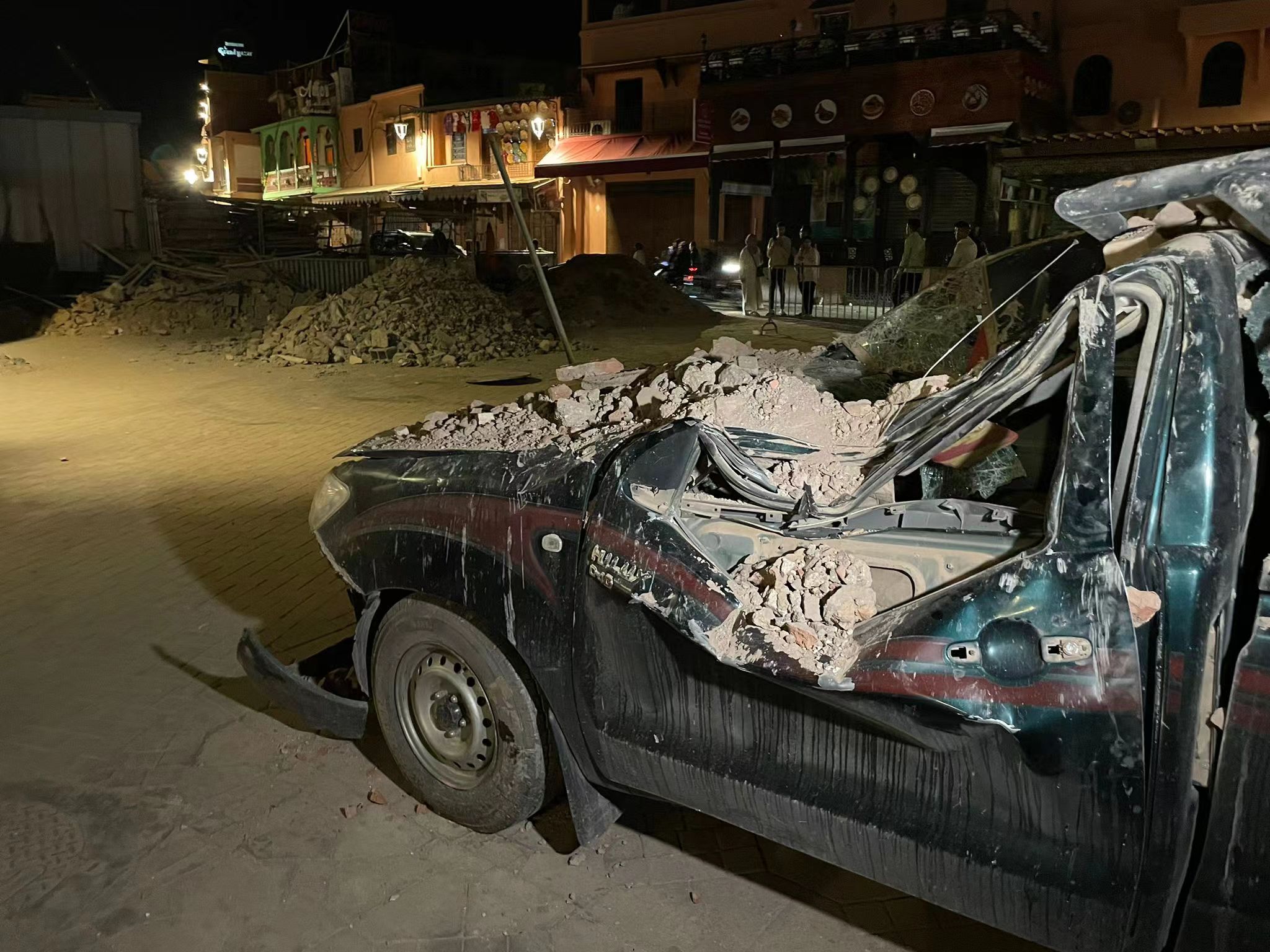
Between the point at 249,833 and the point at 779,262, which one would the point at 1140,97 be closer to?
the point at 779,262

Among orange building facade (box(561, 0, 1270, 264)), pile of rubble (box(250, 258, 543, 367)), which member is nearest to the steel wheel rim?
pile of rubble (box(250, 258, 543, 367))

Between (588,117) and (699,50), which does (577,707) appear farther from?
(588,117)

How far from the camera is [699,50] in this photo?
29938 millimetres

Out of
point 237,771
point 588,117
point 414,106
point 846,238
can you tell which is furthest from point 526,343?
point 414,106

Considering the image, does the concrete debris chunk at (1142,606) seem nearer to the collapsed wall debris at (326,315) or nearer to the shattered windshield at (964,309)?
the shattered windshield at (964,309)

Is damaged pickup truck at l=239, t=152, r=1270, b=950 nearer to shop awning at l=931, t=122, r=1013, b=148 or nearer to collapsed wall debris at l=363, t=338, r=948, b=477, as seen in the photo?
collapsed wall debris at l=363, t=338, r=948, b=477

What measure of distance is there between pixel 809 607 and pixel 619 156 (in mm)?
29953

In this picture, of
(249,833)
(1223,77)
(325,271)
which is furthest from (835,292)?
(249,833)

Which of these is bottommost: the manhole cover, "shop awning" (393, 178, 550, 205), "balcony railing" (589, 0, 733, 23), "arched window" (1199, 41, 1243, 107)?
the manhole cover

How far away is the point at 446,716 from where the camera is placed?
11.3 ft

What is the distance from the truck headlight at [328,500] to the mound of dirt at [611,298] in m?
16.3

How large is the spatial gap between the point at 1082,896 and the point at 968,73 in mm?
22357

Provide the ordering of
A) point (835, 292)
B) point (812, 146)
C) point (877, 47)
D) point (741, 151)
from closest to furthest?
point (835, 292) → point (877, 47) → point (812, 146) → point (741, 151)

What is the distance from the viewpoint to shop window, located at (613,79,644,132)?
3203 centimetres
